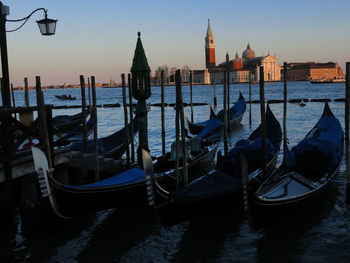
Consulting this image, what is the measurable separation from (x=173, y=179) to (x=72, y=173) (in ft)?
7.07

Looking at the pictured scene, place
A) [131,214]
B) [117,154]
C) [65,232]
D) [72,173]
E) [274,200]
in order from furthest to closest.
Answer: [117,154] < [72,173] < [131,214] < [65,232] < [274,200]

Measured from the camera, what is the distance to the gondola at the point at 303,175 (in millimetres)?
5469

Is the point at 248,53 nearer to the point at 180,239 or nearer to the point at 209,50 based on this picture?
the point at 209,50

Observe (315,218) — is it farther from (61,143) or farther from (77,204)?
(61,143)

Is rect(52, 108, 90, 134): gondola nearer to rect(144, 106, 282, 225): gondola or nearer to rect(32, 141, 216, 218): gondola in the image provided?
rect(32, 141, 216, 218): gondola

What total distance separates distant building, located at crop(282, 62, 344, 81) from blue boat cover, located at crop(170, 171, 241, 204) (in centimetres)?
13150

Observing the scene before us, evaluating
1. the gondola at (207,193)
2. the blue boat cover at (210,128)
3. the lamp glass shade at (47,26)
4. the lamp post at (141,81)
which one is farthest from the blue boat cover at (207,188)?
the blue boat cover at (210,128)

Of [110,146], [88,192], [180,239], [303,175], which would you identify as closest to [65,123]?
[110,146]

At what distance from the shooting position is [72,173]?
765cm

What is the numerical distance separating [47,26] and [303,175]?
197 inches

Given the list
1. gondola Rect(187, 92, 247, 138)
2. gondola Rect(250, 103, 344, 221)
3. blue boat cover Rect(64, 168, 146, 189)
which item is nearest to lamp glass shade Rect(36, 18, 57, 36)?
blue boat cover Rect(64, 168, 146, 189)

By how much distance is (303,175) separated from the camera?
7.06 metres

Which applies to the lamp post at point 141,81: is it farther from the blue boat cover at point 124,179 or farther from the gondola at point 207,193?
the gondola at point 207,193

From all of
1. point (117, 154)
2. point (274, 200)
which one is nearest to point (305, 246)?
point (274, 200)
